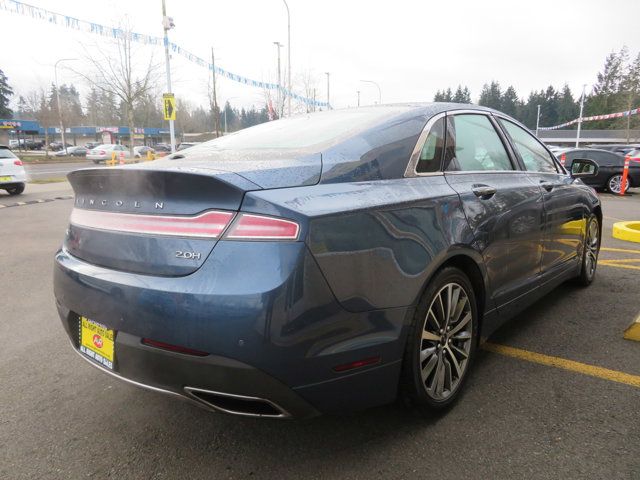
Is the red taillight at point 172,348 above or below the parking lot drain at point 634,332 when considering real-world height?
above

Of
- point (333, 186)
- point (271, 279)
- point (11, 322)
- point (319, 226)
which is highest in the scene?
point (333, 186)

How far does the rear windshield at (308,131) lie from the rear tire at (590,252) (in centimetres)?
264

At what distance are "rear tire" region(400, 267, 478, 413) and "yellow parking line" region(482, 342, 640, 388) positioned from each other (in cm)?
63

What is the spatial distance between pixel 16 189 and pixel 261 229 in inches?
590

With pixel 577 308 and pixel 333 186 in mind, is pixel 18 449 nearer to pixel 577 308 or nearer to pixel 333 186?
pixel 333 186

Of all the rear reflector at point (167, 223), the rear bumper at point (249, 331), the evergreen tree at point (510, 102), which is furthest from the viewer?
the evergreen tree at point (510, 102)

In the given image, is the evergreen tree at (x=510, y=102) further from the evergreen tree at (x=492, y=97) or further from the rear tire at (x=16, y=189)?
the rear tire at (x=16, y=189)

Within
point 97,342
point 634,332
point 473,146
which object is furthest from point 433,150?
point 634,332

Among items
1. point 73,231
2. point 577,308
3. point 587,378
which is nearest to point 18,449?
point 73,231

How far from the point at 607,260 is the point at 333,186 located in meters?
5.14

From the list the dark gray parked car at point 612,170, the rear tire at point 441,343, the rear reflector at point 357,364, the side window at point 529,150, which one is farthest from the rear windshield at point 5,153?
the dark gray parked car at point 612,170

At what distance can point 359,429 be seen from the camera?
91.7 inches

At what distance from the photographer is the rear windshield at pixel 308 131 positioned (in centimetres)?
241

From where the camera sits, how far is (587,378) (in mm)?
2805
